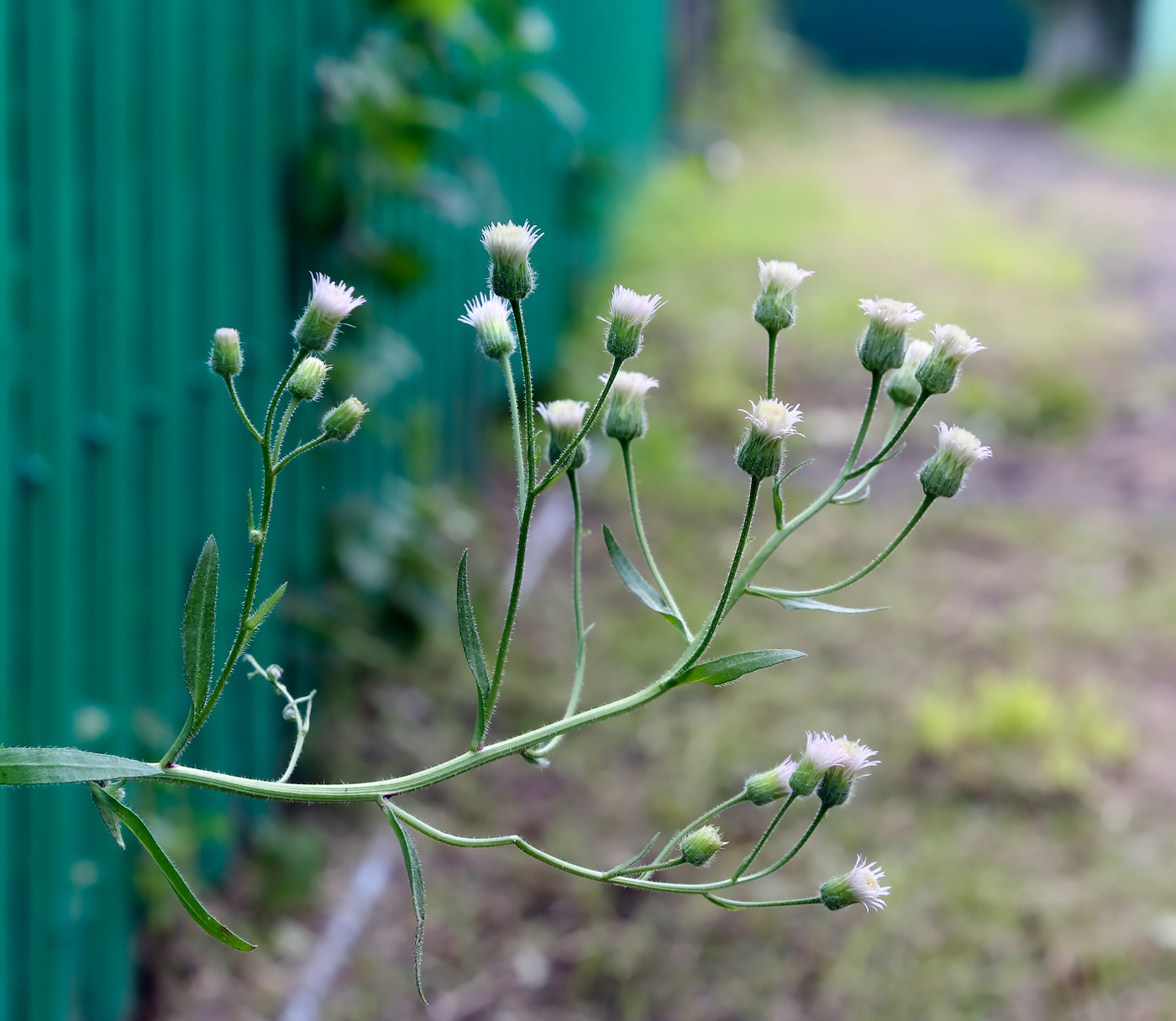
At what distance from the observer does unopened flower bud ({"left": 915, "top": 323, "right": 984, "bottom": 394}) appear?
662 millimetres

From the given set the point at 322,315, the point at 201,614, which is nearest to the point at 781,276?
the point at 322,315

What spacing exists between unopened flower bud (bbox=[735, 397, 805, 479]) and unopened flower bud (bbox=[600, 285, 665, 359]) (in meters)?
0.06

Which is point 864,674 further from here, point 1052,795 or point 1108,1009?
point 1108,1009

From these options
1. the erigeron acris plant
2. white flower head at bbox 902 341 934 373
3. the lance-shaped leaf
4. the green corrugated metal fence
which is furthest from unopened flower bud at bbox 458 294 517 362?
Result: the green corrugated metal fence

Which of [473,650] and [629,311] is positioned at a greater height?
[629,311]

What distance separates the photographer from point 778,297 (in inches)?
27.6

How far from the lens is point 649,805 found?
2.36 m

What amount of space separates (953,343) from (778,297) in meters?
0.09

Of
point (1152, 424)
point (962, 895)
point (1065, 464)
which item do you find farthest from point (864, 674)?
point (1152, 424)

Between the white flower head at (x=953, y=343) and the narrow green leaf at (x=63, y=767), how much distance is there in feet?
1.33

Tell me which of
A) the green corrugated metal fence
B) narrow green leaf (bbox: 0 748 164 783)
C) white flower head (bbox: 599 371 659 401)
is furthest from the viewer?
the green corrugated metal fence

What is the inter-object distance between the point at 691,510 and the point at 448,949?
5.46 ft

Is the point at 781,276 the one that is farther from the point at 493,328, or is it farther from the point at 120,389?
the point at 120,389

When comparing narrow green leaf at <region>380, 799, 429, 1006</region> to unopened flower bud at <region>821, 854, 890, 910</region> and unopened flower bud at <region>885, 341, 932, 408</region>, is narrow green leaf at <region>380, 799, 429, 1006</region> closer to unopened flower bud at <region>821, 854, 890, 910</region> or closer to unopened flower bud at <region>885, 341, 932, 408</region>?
unopened flower bud at <region>821, 854, 890, 910</region>
